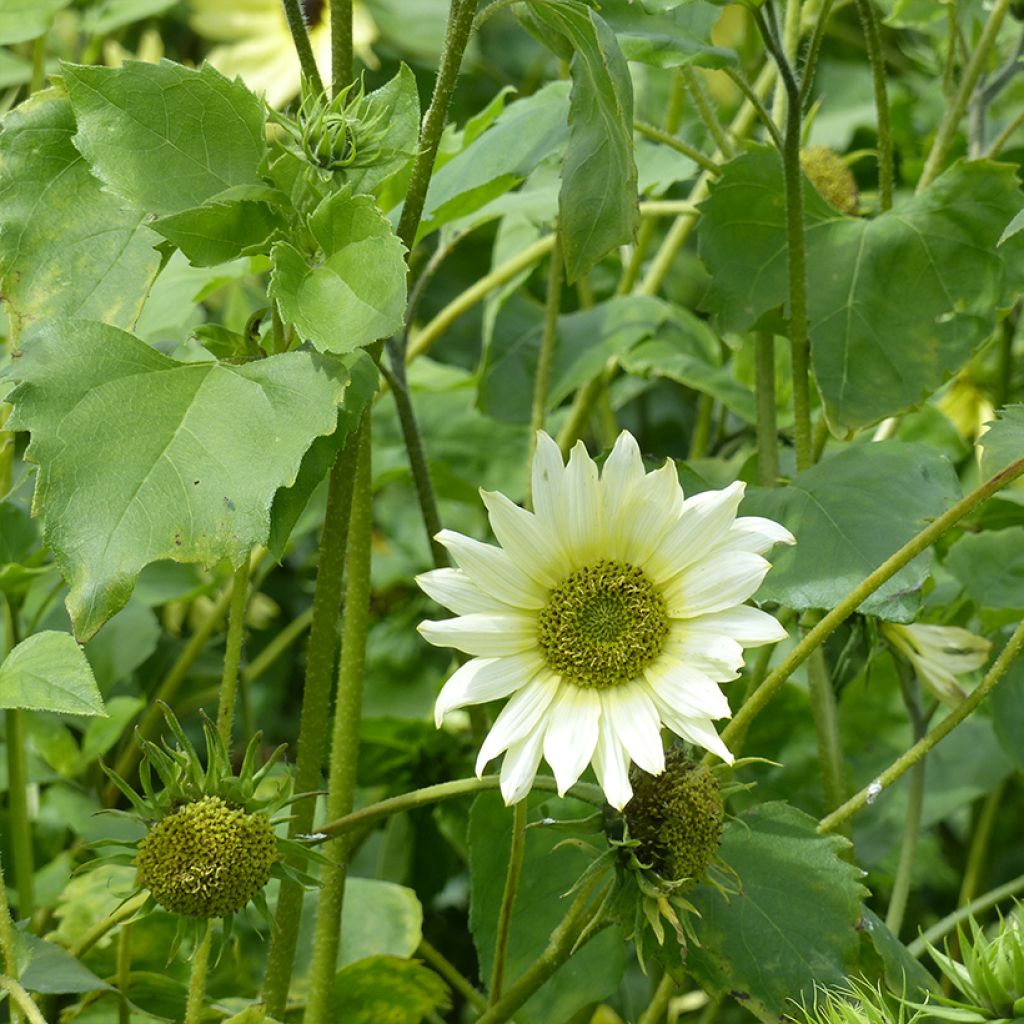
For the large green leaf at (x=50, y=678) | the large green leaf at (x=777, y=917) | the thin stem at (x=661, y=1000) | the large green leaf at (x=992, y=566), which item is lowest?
the thin stem at (x=661, y=1000)

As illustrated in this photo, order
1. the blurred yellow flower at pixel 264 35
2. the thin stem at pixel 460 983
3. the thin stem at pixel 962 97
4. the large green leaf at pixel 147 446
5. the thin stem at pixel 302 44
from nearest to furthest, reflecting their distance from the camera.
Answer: the large green leaf at pixel 147 446, the thin stem at pixel 302 44, the thin stem at pixel 460 983, the thin stem at pixel 962 97, the blurred yellow flower at pixel 264 35

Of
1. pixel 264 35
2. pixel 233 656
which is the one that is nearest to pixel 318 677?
pixel 233 656

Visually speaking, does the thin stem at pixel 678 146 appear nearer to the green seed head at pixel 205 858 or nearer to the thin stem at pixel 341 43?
the thin stem at pixel 341 43

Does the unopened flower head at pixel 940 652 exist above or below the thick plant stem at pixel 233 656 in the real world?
below

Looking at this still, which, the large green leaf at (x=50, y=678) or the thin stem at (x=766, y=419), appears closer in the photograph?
the large green leaf at (x=50, y=678)

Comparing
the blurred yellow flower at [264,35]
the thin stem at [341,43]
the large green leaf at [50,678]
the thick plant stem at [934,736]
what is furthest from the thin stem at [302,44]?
the blurred yellow flower at [264,35]

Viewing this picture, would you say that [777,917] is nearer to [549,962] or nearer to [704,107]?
[549,962]

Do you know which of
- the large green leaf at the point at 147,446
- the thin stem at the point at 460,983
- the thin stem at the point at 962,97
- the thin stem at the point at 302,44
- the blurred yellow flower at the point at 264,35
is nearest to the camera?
the large green leaf at the point at 147,446

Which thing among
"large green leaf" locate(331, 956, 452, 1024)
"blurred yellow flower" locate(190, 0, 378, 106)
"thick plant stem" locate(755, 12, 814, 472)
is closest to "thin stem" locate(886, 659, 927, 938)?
"thick plant stem" locate(755, 12, 814, 472)
